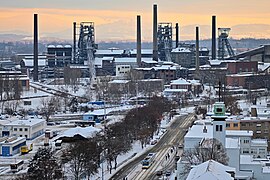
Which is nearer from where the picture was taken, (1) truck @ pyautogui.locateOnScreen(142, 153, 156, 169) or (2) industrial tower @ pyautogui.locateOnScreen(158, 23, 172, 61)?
(1) truck @ pyautogui.locateOnScreen(142, 153, 156, 169)

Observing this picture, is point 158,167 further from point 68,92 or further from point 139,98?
point 68,92

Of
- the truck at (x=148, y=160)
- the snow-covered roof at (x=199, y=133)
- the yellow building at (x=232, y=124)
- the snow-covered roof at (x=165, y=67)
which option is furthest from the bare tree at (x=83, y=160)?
the snow-covered roof at (x=165, y=67)

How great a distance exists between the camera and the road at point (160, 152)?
17.0 metres

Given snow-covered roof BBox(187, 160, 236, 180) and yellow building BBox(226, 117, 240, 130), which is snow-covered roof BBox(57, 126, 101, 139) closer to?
yellow building BBox(226, 117, 240, 130)

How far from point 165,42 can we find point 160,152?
3462cm

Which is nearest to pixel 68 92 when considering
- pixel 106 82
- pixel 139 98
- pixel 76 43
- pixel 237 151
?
pixel 106 82

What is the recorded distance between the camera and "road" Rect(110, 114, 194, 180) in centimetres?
1697

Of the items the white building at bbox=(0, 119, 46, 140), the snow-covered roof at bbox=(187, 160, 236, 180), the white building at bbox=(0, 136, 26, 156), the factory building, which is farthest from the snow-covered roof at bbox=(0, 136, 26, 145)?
the factory building

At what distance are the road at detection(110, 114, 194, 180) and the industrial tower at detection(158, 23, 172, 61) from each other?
24.5 metres

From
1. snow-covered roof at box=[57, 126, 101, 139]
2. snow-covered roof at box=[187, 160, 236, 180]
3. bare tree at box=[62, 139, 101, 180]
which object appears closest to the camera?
snow-covered roof at box=[187, 160, 236, 180]

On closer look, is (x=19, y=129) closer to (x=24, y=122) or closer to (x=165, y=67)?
(x=24, y=122)

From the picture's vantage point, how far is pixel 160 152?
20.6m

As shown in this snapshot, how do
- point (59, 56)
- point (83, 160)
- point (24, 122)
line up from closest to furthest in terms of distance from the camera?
point (83, 160), point (24, 122), point (59, 56)

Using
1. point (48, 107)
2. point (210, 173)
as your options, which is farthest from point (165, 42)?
point (210, 173)
